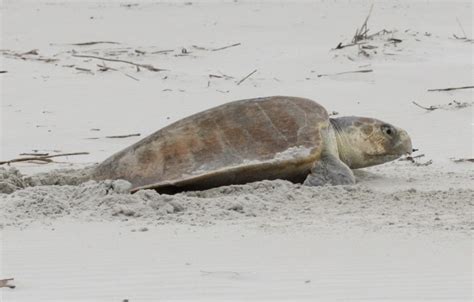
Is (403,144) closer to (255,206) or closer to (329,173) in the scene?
(329,173)

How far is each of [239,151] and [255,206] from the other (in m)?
0.57

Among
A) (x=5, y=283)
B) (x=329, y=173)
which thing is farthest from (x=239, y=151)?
(x=5, y=283)

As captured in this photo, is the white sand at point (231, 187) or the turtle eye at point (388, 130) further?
the turtle eye at point (388, 130)

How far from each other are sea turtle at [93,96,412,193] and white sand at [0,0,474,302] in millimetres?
142

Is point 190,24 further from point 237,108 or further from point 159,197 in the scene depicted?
point 159,197

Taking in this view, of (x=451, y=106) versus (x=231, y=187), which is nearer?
(x=231, y=187)

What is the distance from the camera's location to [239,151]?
4934mm

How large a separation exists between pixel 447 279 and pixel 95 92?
5497 millimetres

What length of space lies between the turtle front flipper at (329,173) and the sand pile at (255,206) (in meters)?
0.11

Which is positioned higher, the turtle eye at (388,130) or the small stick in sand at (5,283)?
the small stick in sand at (5,283)

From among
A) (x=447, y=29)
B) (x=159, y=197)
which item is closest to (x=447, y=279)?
(x=159, y=197)

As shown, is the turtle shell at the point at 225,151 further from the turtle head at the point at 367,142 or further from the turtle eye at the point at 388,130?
the turtle eye at the point at 388,130

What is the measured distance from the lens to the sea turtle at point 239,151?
192 inches

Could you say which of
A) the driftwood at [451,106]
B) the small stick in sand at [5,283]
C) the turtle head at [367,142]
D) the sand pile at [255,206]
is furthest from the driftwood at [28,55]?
the small stick in sand at [5,283]
